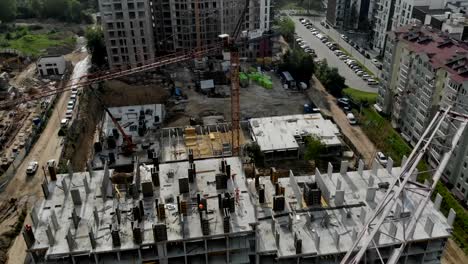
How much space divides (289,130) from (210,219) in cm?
2911

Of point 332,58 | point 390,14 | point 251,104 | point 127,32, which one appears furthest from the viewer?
point 332,58

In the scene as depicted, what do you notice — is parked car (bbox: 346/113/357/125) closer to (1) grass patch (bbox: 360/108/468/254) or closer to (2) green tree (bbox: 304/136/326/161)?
(1) grass patch (bbox: 360/108/468/254)

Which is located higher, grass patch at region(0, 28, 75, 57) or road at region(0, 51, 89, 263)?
grass patch at region(0, 28, 75, 57)

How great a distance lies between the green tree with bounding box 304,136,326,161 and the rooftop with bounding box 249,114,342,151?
123 cm

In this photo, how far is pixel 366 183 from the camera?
1193 inches

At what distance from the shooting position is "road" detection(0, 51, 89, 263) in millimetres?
36938

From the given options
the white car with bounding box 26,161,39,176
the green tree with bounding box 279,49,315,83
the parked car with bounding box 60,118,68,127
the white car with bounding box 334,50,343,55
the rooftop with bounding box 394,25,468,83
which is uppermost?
the rooftop with bounding box 394,25,468,83

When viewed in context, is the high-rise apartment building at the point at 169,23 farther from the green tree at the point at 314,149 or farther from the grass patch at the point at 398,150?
the green tree at the point at 314,149

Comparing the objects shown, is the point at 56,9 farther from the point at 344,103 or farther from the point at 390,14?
the point at 390,14

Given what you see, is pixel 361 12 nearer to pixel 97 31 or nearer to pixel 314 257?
pixel 97 31

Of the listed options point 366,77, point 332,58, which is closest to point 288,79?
point 366,77

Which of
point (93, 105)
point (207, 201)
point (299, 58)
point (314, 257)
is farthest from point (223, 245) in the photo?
point (299, 58)

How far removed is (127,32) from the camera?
65.4m

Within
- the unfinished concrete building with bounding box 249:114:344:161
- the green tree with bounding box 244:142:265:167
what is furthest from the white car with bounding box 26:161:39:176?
the unfinished concrete building with bounding box 249:114:344:161
